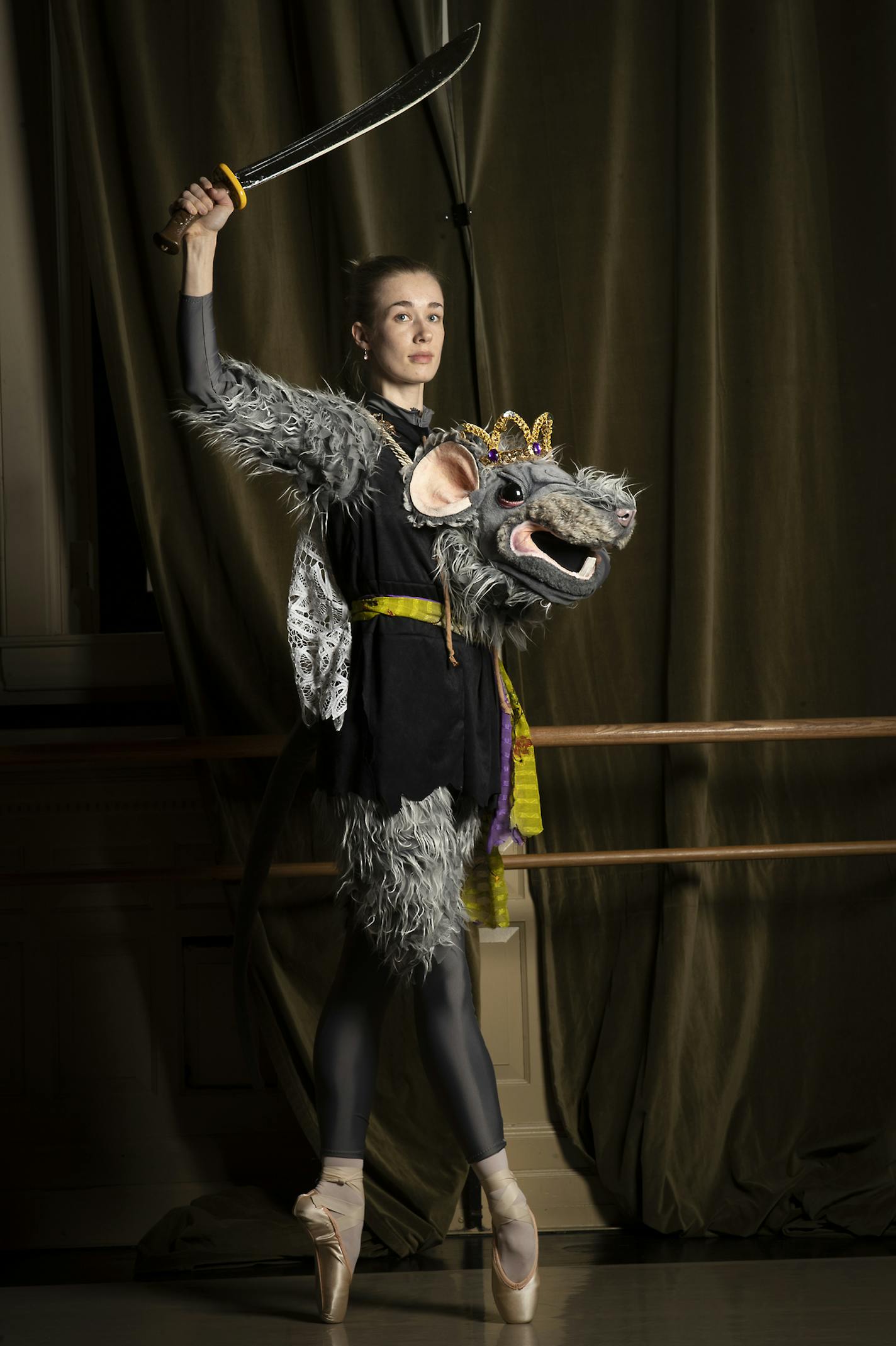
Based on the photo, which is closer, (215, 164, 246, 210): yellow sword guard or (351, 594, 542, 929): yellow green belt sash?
(215, 164, 246, 210): yellow sword guard

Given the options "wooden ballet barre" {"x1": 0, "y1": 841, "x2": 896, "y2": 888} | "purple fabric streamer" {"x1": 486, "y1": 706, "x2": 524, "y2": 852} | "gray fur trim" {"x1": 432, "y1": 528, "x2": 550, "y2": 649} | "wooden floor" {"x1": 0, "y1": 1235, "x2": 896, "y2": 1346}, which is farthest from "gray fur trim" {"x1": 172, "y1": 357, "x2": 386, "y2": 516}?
"wooden floor" {"x1": 0, "y1": 1235, "x2": 896, "y2": 1346}

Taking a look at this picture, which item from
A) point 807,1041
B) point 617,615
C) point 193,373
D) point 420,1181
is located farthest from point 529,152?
point 420,1181

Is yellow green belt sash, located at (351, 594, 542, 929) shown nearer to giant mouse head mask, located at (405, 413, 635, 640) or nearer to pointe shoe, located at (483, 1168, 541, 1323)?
giant mouse head mask, located at (405, 413, 635, 640)

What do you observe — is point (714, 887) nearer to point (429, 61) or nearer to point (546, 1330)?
point (546, 1330)

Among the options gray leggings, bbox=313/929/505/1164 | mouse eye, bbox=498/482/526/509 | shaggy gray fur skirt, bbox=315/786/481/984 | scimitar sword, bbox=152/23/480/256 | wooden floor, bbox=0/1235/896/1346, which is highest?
scimitar sword, bbox=152/23/480/256

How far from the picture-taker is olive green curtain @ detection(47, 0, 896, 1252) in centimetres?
210

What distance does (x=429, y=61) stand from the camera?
5.34 feet

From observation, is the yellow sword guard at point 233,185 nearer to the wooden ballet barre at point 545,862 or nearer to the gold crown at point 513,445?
the gold crown at point 513,445

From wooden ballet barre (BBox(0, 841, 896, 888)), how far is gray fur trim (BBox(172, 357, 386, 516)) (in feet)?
2.32

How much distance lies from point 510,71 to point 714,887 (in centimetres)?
145

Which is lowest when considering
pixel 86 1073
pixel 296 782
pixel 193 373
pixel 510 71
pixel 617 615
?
pixel 86 1073

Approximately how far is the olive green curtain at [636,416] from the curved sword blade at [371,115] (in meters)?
0.51

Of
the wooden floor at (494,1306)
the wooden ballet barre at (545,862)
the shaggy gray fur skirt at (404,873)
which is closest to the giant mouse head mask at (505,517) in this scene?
the shaggy gray fur skirt at (404,873)

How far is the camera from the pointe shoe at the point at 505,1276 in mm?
1495
